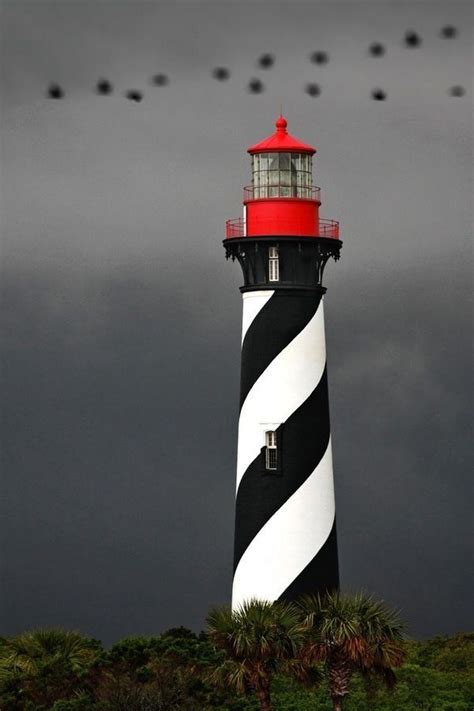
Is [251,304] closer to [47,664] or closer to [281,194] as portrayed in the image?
[281,194]

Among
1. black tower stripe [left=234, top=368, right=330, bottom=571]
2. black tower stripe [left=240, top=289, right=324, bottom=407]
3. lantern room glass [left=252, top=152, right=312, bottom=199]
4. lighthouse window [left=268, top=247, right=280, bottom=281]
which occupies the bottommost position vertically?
black tower stripe [left=234, top=368, right=330, bottom=571]

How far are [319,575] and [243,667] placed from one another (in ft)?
22.3

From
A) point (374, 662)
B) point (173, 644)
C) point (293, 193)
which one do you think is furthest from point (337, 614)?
point (293, 193)

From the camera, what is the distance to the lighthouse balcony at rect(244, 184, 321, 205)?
4812 centimetres

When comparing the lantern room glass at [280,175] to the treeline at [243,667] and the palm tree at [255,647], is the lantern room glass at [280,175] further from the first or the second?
the palm tree at [255,647]

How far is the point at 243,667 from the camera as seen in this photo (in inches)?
1596

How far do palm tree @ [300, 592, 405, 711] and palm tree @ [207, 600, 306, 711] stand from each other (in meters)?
0.39

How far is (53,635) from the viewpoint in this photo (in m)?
43.4

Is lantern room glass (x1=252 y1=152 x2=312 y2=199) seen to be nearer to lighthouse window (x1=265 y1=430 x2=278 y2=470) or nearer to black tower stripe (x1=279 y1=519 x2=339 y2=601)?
lighthouse window (x1=265 y1=430 x2=278 y2=470)

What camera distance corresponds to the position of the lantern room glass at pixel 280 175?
158ft

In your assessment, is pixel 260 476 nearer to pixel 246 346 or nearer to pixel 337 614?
pixel 246 346

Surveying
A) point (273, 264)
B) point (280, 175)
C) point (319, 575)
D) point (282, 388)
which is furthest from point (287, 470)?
point (280, 175)

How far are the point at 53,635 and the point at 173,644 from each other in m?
3.43

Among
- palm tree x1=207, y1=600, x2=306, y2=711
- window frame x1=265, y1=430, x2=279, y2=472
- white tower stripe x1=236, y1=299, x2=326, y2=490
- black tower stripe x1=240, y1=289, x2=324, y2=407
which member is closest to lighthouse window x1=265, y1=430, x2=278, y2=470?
window frame x1=265, y1=430, x2=279, y2=472
